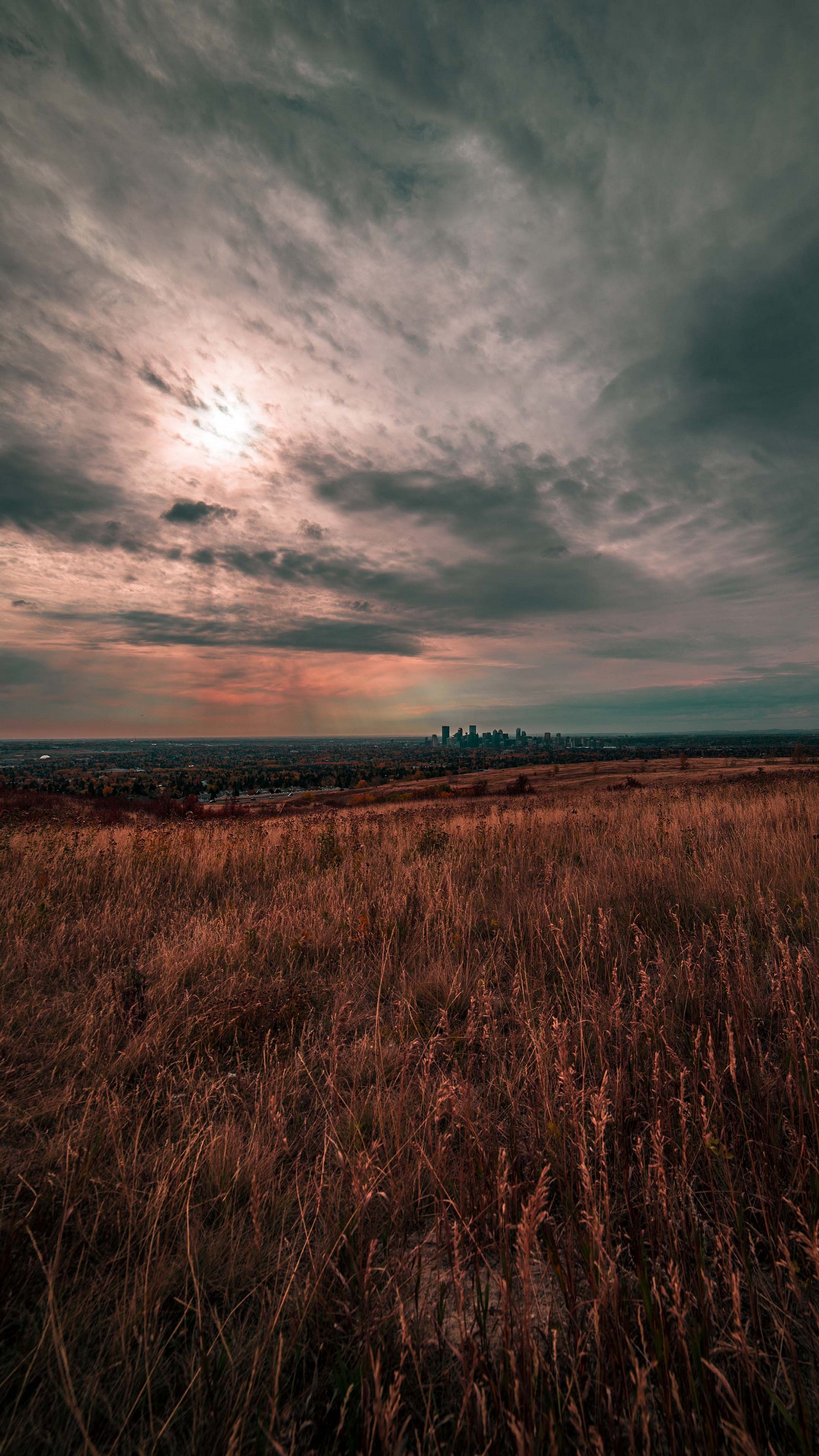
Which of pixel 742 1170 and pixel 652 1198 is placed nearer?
pixel 652 1198

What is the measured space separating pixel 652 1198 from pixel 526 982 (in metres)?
1.90

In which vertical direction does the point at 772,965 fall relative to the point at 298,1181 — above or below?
above

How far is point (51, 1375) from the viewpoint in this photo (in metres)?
1.42

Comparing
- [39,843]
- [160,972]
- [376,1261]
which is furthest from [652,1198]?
[39,843]

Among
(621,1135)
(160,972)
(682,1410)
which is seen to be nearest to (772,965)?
(621,1135)

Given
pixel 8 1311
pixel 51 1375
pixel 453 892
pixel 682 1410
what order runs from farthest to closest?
pixel 453 892 < pixel 8 1311 < pixel 51 1375 < pixel 682 1410

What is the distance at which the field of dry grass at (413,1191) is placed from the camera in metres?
1.37

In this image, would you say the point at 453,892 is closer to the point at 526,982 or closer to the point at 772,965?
the point at 526,982

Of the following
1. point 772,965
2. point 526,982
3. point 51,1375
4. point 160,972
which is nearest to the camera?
point 51,1375

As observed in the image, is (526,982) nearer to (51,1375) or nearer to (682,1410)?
(682,1410)

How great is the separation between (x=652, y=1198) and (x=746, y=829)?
27.7 feet

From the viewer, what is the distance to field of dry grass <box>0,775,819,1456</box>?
1.37m

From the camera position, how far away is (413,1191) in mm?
2125

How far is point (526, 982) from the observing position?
3.83 m
